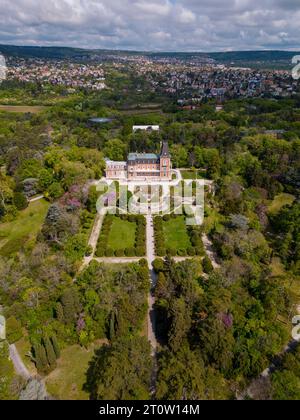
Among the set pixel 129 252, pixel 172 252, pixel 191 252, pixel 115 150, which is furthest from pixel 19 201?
pixel 191 252

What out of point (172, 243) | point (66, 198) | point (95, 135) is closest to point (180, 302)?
point (172, 243)

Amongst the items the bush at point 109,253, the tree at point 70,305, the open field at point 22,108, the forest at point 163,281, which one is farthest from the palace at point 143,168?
the open field at point 22,108

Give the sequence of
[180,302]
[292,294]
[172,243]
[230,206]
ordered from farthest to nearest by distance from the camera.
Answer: [230,206] → [172,243] → [292,294] → [180,302]

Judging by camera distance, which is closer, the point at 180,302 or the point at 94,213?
the point at 180,302

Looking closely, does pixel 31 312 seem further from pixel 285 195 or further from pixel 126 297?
pixel 285 195

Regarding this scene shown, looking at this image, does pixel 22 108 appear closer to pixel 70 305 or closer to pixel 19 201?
pixel 19 201

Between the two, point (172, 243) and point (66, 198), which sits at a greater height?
point (66, 198)

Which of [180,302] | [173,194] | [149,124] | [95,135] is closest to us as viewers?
[180,302]

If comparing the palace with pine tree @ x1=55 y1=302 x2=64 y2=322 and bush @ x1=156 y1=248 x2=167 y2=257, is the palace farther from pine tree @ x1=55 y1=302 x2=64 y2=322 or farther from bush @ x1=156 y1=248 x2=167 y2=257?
pine tree @ x1=55 y1=302 x2=64 y2=322
